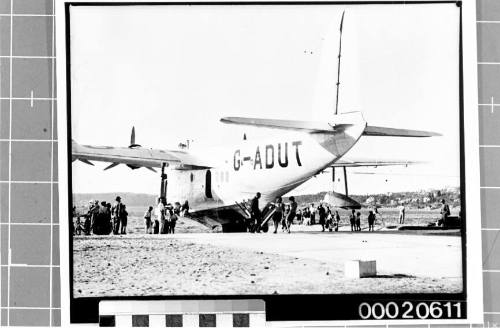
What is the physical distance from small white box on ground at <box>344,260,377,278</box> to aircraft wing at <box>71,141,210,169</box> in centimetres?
42

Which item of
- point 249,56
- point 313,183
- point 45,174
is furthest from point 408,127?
point 45,174

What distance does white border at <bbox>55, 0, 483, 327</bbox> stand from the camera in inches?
58.1

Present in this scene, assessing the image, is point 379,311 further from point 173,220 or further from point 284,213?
point 173,220

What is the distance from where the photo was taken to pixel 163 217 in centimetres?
148

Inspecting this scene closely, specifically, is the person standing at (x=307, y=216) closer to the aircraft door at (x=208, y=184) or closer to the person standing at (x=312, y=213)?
the person standing at (x=312, y=213)

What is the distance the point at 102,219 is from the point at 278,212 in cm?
41

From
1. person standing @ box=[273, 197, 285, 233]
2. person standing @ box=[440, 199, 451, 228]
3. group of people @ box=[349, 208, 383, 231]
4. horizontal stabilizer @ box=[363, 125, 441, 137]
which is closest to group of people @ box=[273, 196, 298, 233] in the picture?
person standing @ box=[273, 197, 285, 233]

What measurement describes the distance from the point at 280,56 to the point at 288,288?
1.77ft

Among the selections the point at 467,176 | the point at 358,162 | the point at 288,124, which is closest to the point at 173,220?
the point at 288,124

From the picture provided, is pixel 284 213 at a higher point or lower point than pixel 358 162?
lower

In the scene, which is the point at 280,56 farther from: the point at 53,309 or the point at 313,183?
the point at 53,309

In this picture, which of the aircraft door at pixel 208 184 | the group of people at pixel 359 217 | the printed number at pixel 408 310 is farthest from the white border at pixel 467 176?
the aircraft door at pixel 208 184

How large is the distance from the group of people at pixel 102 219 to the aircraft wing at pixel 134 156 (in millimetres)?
91

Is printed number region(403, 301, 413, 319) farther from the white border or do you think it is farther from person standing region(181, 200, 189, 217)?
person standing region(181, 200, 189, 217)
